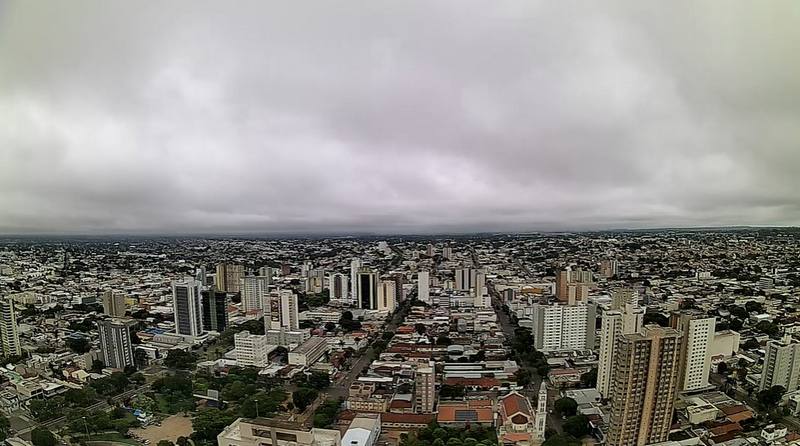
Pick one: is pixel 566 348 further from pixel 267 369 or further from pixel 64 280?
pixel 64 280

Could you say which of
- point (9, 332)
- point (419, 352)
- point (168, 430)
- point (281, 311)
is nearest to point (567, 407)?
point (419, 352)

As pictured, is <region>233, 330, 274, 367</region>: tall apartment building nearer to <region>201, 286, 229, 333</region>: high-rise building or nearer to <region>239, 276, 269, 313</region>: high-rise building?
<region>201, 286, 229, 333</region>: high-rise building

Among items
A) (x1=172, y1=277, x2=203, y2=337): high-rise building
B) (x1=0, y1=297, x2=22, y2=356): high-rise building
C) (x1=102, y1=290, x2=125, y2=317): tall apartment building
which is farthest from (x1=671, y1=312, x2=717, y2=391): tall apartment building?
(x1=102, y1=290, x2=125, y2=317): tall apartment building

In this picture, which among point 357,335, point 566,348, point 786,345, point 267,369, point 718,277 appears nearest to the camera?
point 786,345

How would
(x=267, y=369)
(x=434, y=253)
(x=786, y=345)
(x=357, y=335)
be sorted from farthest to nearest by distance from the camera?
(x=434, y=253)
(x=357, y=335)
(x=267, y=369)
(x=786, y=345)

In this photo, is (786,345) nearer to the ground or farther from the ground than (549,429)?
farther from the ground

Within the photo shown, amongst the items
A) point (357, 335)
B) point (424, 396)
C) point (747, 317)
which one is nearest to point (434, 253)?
point (357, 335)
